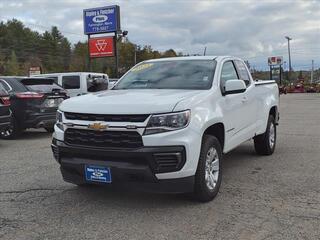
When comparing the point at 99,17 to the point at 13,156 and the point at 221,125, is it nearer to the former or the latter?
the point at 13,156

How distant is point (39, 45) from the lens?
346 ft

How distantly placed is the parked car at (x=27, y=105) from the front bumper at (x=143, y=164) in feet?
22.4

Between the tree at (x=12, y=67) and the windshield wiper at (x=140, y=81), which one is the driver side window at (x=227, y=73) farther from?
the tree at (x=12, y=67)

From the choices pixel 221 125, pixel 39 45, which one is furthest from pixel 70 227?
pixel 39 45

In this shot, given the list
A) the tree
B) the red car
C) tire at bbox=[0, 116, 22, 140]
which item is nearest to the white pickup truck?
tire at bbox=[0, 116, 22, 140]

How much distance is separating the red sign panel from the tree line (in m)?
52.7

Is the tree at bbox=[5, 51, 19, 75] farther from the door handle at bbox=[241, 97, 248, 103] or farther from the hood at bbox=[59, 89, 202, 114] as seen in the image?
the hood at bbox=[59, 89, 202, 114]

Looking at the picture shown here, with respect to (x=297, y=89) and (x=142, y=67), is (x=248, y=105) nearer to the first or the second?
(x=142, y=67)

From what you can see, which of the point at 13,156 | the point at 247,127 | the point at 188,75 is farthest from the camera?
the point at 13,156

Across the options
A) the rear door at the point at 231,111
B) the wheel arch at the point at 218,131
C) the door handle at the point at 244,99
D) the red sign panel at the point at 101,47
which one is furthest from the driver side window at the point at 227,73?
the red sign panel at the point at 101,47

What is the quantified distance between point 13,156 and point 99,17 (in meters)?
23.8

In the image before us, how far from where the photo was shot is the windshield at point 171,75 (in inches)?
257

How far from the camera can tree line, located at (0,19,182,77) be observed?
89.0 m

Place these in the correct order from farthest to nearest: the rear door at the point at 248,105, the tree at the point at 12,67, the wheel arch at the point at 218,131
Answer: the tree at the point at 12,67 → the rear door at the point at 248,105 → the wheel arch at the point at 218,131
